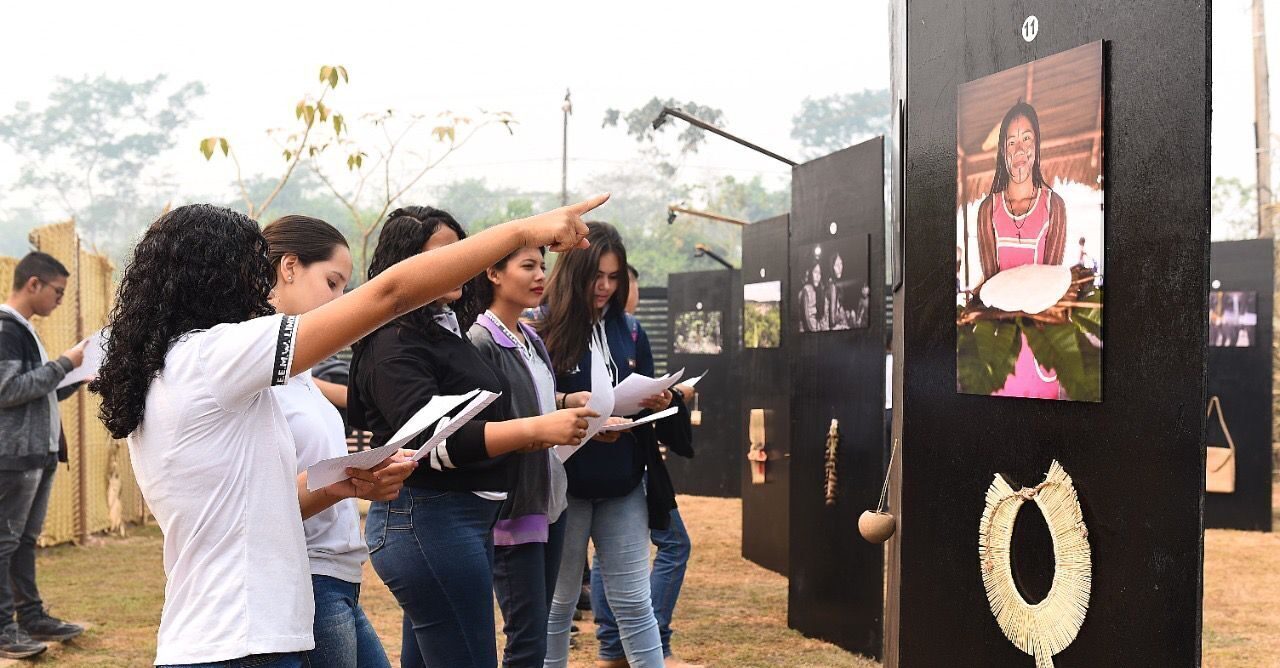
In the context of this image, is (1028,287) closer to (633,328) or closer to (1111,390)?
(1111,390)

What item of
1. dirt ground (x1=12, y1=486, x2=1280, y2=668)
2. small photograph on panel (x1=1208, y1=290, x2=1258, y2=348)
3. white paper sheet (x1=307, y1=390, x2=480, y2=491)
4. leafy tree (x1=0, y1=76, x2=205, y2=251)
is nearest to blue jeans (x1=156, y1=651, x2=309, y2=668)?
white paper sheet (x1=307, y1=390, x2=480, y2=491)

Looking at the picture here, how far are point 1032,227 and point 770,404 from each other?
17.7ft

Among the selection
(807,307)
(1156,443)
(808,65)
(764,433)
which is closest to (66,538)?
(764,433)

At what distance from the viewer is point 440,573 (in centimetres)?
263

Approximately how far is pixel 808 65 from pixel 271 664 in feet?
194

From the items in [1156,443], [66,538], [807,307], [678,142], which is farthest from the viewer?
[678,142]

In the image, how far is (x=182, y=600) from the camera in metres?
1.89

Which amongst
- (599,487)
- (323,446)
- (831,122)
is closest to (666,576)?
(599,487)

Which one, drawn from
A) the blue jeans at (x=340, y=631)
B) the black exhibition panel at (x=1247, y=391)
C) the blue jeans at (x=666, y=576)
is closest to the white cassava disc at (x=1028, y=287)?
the blue jeans at (x=340, y=631)

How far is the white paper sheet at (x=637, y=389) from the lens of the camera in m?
3.52

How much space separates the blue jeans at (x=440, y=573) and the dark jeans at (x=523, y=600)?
37cm

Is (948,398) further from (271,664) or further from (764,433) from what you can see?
(764,433)

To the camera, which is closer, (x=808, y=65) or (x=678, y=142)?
(x=678, y=142)

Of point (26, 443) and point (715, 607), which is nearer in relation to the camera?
point (26, 443)
